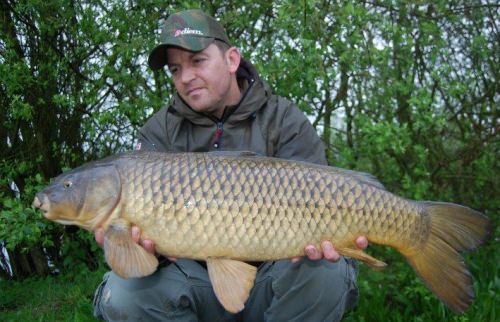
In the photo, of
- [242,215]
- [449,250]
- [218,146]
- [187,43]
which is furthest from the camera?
[218,146]

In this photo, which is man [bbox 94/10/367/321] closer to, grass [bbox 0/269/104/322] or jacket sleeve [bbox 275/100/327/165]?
jacket sleeve [bbox 275/100/327/165]

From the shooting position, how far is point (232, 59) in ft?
7.53

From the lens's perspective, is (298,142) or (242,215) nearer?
(242,215)

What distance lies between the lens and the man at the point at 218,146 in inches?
75.4

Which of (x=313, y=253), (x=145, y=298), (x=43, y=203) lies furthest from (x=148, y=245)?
(x=313, y=253)

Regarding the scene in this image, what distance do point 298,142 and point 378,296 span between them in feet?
3.07

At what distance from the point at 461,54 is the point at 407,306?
5.64ft

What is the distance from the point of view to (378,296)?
2.80 m

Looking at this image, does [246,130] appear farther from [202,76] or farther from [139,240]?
[139,240]

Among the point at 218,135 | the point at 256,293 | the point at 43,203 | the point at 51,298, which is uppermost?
the point at 218,135

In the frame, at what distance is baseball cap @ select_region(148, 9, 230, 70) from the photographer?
2.14 m

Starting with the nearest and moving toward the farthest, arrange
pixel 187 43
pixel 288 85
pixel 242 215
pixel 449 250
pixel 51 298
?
pixel 242 215
pixel 449 250
pixel 187 43
pixel 288 85
pixel 51 298

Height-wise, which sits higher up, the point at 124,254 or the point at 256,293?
the point at 124,254

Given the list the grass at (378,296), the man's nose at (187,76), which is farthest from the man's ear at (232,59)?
the grass at (378,296)
